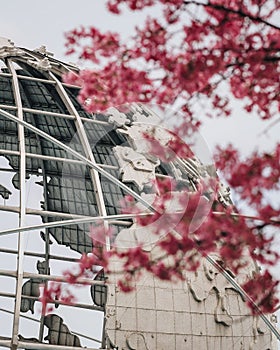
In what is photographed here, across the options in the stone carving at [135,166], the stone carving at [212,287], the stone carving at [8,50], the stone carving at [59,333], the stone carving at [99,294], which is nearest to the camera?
the stone carving at [59,333]

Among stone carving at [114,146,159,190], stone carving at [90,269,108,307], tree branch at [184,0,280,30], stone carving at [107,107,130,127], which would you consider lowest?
tree branch at [184,0,280,30]

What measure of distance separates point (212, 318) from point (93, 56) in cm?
746

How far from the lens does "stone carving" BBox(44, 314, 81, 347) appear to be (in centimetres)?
1352

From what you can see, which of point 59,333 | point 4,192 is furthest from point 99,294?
point 4,192

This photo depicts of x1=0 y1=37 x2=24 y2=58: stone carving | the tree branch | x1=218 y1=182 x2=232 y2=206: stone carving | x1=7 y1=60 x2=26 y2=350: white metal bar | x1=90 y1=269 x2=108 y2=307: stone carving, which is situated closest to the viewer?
the tree branch

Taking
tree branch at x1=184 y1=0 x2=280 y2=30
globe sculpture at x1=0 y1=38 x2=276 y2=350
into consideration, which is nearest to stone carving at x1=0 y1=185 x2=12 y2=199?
globe sculpture at x1=0 y1=38 x2=276 y2=350

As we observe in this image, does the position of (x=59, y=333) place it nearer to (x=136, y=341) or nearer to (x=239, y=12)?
(x=136, y=341)

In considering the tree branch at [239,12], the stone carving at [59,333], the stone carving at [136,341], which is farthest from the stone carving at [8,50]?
the tree branch at [239,12]

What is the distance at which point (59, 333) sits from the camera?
13.6m

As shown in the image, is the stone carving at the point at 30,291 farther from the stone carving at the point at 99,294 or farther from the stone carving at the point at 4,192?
the stone carving at the point at 4,192

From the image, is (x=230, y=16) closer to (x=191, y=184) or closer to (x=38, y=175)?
(x=191, y=184)

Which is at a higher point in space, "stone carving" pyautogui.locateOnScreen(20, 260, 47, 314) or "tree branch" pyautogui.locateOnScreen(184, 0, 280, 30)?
"stone carving" pyautogui.locateOnScreen(20, 260, 47, 314)

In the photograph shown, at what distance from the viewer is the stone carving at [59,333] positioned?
13522 millimetres

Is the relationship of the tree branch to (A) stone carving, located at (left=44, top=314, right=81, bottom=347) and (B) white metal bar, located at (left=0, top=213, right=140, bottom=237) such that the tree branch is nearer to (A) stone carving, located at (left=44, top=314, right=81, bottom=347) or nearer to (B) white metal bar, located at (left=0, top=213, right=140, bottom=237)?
(B) white metal bar, located at (left=0, top=213, right=140, bottom=237)
